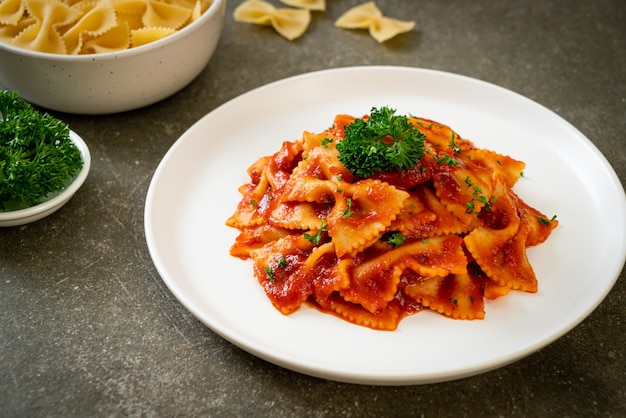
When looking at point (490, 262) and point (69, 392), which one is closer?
point (69, 392)

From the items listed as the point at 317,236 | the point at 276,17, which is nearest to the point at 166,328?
the point at 317,236

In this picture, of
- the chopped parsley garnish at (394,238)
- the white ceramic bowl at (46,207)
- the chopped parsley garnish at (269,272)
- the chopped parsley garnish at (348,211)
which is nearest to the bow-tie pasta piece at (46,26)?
the white ceramic bowl at (46,207)

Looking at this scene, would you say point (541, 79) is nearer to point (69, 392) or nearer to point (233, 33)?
point (233, 33)

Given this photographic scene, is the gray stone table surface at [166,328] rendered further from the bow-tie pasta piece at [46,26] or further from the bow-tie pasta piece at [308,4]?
the bow-tie pasta piece at [308,4]

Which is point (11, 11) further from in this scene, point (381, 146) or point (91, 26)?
point (381, 146)

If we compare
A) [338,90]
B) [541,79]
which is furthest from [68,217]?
[541,79]
